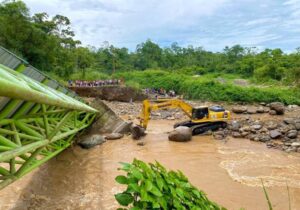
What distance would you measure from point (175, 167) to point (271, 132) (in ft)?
30.9

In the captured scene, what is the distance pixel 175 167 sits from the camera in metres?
16.0

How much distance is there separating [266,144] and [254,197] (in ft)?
30.0

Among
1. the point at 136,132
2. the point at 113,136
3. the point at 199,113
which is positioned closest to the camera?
the point at 113,136

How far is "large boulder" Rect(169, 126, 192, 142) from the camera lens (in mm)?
20688

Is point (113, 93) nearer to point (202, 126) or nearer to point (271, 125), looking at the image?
point (202, 126)

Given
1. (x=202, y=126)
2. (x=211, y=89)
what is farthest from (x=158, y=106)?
(x=211, y=89)

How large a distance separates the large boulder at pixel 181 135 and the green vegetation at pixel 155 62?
12.8 m

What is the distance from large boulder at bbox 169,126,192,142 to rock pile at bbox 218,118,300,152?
2.29 meters

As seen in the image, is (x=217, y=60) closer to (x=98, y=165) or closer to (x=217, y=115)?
(x=217, y=115)

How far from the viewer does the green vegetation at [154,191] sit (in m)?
1.99

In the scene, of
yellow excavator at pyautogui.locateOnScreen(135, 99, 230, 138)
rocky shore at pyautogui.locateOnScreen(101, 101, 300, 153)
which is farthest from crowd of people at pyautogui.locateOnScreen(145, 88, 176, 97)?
yellow excavator at pyautogui.locateOnScreen(135, 99, 230, 138)

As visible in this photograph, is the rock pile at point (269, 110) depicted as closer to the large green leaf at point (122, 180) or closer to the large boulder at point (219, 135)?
the large boulder at point (219, 135)

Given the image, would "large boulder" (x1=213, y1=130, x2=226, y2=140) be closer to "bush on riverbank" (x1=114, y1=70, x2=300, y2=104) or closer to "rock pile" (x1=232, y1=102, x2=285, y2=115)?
"rock pile" (x1=232, y1=102, x2=285, y2=115)

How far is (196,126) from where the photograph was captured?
72.9 feet
